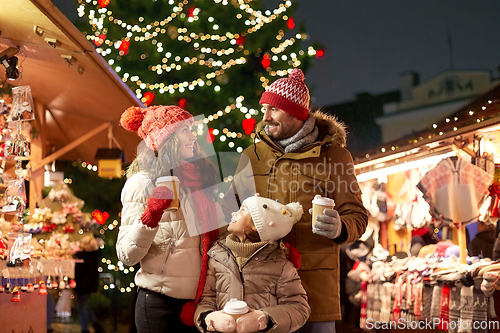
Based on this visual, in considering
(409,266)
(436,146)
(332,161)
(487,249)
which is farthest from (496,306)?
(332,161)

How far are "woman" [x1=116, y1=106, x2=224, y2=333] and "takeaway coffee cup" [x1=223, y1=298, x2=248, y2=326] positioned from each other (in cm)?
32

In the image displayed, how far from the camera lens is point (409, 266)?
6008 mm

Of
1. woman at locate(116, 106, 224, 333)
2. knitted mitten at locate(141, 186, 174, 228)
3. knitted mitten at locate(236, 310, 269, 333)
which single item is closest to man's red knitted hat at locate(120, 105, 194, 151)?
woman at locate(116, 106, 224, 333)

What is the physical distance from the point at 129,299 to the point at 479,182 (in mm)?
6562

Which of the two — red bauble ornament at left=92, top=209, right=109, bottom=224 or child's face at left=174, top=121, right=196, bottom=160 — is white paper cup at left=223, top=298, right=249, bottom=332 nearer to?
child's face at left=174, top=121, right=196, bottom=160

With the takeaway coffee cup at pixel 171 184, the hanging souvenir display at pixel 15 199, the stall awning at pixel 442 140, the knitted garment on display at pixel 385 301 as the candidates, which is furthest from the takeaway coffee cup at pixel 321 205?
the knitted garment on display at pixel 385 301

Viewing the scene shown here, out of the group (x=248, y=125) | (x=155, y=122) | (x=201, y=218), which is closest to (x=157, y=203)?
(x=201, y=218)

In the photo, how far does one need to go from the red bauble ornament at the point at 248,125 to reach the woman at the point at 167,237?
15.0ft

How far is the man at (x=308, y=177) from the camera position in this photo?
2.71m

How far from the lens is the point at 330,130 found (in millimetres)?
2914

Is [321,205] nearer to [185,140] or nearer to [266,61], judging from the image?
[185,140]

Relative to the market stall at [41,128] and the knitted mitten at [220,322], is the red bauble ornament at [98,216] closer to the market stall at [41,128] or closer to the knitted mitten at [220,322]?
the market stall at [41,128]

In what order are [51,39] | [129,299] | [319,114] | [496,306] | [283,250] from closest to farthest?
1. [283,250]
2. [319,114]
3. [51,39]
4. [496,306]
5. [129,299]

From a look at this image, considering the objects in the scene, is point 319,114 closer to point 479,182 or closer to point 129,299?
point 479,182
